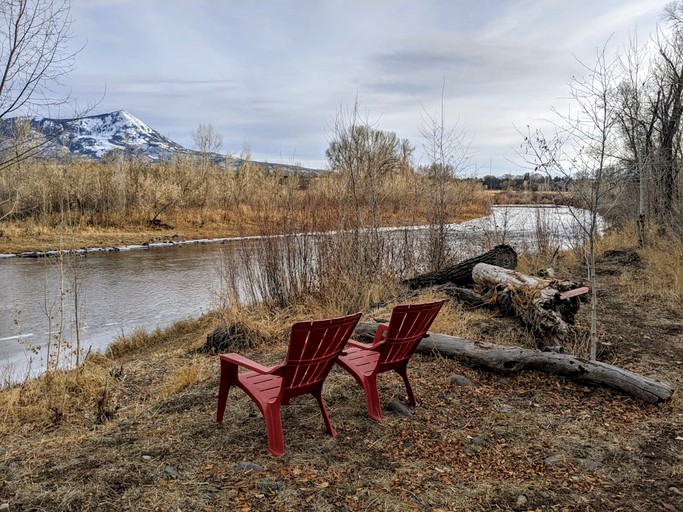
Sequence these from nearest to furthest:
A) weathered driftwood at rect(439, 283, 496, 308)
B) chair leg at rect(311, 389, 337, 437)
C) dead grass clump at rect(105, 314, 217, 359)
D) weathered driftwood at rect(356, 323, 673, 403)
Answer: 1. chair leg at rect(311, 389, 337, 437)
2. weathered driftwood at rect(356, 323, 673, 403)
3. weathered driftwood at rect(439, 283, 496, 308)
4. dead grass clump at rect(105, 314, 217, 359)

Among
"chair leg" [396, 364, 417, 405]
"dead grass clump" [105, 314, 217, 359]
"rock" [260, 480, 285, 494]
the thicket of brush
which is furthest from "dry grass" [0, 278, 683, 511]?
the thicket of brush

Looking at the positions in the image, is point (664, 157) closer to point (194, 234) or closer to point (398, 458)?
point (398, 458)

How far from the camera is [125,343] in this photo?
730 centimetres

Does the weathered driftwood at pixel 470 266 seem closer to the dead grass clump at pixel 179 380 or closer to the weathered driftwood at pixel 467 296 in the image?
the weathered driftwood at pixel 467 296

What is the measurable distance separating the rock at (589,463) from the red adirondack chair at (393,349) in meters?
1.30

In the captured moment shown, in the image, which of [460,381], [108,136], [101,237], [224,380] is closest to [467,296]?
[460,381]

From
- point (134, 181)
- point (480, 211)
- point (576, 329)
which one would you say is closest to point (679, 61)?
point (480, 211)

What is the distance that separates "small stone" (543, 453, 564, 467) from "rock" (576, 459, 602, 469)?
108mm

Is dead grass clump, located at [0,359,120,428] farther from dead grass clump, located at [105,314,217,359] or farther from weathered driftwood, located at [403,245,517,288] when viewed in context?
weathered driftwood, located at [403,245,517,288]

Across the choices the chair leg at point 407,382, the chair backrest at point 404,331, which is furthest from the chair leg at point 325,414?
the chair leg at point 407,382

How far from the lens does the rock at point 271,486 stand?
8.49ft

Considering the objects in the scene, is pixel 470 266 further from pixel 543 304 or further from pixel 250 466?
pixel 250 466

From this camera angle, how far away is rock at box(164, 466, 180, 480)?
272cm

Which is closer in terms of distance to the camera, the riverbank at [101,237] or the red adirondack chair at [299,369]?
the red adirondack chair at [299,369]
